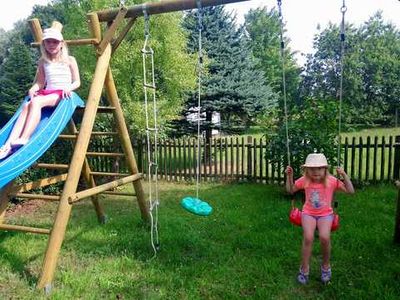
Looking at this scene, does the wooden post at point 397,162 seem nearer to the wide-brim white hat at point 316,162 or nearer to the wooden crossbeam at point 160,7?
the wide-brim white hat at point 316,162

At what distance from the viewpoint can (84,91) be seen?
1255cm

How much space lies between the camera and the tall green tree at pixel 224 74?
12438 mm

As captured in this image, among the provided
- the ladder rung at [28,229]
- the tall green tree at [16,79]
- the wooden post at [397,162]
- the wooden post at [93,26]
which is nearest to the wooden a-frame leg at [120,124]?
the wooden post at [93,26]

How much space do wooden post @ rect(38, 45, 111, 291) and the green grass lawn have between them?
222 mm

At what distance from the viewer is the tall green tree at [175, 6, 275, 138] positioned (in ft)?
40.8

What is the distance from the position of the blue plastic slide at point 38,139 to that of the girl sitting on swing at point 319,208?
245 centimetres

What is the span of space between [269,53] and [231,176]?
33.6m

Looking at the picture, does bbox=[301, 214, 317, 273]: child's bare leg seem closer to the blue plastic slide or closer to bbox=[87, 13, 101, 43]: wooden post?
the blue plastic slide

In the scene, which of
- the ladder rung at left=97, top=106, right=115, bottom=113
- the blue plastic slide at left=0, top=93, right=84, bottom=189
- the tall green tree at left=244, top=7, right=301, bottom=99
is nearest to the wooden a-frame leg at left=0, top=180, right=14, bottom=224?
the blue plastic slide at left=0, top=93, right=84, bottom=189

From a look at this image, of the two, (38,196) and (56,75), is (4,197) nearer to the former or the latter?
(38,196)

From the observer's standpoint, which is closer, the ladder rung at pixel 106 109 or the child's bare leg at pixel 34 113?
the child's bare leg at pixel 34 113

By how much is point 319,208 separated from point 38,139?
2.85 metres

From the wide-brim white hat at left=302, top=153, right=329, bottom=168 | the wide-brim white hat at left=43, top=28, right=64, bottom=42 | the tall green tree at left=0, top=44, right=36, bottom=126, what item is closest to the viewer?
the wide-brim white hat at left=302, top=153, right=329, bottom=168

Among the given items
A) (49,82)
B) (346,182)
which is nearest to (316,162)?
(346,182)
